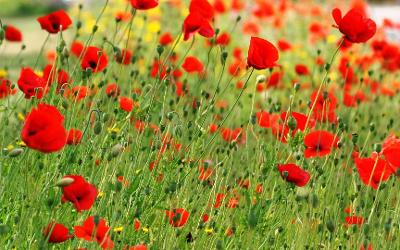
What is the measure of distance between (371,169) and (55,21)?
1.56 metres

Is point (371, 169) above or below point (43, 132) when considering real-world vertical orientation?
below

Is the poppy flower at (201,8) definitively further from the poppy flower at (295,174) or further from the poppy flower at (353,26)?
the poppy flower at (295,174)

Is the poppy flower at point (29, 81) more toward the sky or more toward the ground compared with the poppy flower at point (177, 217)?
more toward the sky

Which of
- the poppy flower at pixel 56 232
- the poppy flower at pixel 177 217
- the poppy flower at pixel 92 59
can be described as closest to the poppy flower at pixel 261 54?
the poppy flower at pixel 177 217

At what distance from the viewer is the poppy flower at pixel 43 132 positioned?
2.53 m

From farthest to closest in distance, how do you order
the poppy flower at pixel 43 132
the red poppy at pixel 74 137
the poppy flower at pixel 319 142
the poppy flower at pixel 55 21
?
the poppy flower at pixel 55 21
the poppy flower at pixel 319 142
the red poppy at pixel 74 137
the poppy flower at pixel 43 132

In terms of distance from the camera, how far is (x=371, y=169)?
3121mm

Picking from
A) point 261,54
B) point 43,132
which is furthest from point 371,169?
point 43,132

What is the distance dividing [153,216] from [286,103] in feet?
10.7

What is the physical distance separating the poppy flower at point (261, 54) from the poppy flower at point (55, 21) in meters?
0.91

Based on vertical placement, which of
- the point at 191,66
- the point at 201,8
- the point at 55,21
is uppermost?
the point at 201,8

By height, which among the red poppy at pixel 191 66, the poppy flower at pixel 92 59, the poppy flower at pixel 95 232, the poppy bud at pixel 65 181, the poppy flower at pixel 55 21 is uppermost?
the poppy flower at pixel 55 21

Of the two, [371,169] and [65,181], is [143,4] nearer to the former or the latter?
[371,169]

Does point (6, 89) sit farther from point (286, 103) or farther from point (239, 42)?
point (239, 42)
